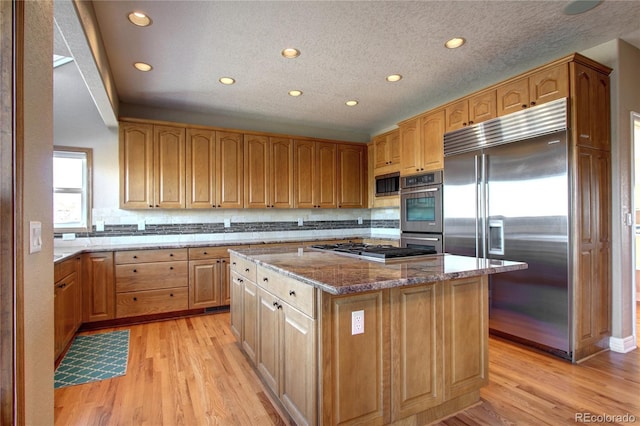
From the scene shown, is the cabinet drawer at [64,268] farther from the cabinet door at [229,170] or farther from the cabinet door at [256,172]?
the cabinet door at [256,172]

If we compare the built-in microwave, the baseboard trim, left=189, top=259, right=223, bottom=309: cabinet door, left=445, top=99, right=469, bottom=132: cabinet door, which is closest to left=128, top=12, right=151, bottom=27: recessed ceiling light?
left=189, top=259, right=223, bottom=309: cabinet door

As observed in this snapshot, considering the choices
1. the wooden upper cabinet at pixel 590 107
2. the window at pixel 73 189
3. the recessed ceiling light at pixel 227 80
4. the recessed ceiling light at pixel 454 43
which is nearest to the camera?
the wooden upper cabinet at pixel 590 107

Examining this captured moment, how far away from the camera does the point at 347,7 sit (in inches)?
93.0

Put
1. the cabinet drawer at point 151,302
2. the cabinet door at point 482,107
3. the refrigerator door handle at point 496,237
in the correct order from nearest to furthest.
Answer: the refrigerator door handle at point 496,237, the cabinet door at point 482,107, the cabinet drawer at point 151,302

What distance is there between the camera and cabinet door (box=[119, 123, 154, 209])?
4.07 metres

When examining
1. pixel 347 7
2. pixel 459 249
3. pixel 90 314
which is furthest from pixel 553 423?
pixel 90 314

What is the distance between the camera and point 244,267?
9.07 ft

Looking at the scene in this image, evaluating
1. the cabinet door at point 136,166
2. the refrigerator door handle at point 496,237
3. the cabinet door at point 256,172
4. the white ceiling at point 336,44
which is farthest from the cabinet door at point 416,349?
the cabinet door at point 136,166

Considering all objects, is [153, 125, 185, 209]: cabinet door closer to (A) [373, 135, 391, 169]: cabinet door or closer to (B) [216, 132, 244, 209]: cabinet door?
(B) [216, 132, 244, 209]: cabinet door

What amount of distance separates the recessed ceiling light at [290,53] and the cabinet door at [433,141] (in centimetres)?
178

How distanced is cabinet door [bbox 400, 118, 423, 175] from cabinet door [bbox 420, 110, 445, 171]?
0.27 feet

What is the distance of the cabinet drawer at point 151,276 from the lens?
381 centimetres

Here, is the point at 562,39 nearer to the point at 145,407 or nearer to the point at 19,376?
the point at 19,376

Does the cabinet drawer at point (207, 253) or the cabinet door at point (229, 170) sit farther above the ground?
the cabinet door at point (229, 170)
